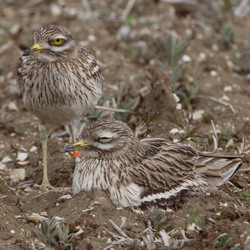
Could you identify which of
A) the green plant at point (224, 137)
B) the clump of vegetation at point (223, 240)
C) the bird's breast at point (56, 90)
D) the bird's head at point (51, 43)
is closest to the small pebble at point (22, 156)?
the bird's breast at point (56, 90)

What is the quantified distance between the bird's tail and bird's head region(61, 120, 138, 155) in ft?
2.30

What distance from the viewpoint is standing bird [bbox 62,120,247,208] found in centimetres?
618

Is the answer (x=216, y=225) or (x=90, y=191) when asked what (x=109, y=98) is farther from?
(x=216, y=225)

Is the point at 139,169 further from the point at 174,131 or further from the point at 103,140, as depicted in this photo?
the point at 174,131

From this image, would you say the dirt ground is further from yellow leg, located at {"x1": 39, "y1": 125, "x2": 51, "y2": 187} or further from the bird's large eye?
the bird's large eye

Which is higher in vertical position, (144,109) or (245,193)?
(245,193)

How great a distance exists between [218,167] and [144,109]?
1.83m

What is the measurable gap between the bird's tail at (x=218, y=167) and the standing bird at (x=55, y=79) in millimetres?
1526

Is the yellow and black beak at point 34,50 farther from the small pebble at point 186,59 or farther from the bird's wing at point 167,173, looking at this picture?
the small pebble at point 186,59

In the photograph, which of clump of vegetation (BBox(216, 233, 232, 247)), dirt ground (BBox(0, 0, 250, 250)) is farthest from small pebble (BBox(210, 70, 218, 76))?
clump of vegetation (BBox(216, 233, 232, 247))

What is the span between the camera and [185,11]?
461 inches

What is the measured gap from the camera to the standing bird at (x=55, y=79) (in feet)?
23.1

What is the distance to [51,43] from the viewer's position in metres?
7.10

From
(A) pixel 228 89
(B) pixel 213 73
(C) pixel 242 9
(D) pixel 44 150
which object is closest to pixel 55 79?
(D) pixel 44 150
